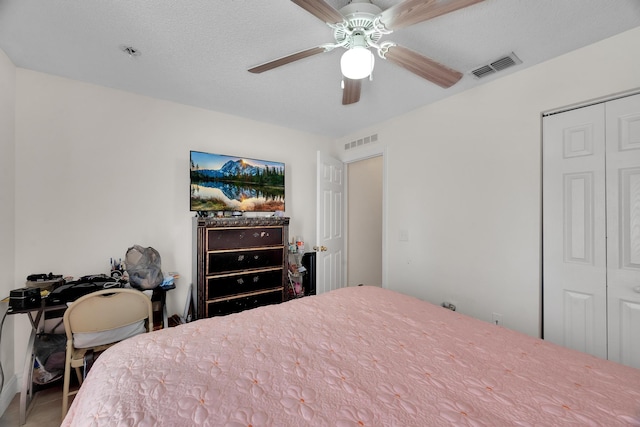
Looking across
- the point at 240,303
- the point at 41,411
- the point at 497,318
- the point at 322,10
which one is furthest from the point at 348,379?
the point at 41,411

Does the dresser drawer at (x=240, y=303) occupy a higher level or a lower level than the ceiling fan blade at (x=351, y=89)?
lower

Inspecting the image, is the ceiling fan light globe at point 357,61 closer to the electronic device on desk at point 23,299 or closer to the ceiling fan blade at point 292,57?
the ceiling fan blade at point 292,57

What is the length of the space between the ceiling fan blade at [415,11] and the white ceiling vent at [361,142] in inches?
82.3

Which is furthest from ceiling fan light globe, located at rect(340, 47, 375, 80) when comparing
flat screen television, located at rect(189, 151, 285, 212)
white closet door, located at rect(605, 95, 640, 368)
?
flat screen television, located at rect(189, 151, 285, 212)

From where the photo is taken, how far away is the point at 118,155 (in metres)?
2.45

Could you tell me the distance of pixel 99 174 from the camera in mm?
2367

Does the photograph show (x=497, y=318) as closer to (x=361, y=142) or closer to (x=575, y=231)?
(x=575, y=231)

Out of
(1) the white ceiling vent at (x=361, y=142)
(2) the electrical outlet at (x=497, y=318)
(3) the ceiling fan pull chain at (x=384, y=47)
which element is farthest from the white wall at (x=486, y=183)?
(3) the ceiling fan pull chain at (x=384, y=47)

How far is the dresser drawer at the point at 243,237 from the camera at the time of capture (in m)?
2.58

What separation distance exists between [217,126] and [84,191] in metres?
1.39

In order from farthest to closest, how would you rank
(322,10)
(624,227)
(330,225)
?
(330,225), (624,227), (322,10)

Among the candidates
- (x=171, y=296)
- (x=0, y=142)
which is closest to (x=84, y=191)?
(x=0, y=142)

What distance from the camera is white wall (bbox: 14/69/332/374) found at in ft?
6.95

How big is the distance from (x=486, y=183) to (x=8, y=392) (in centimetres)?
412
